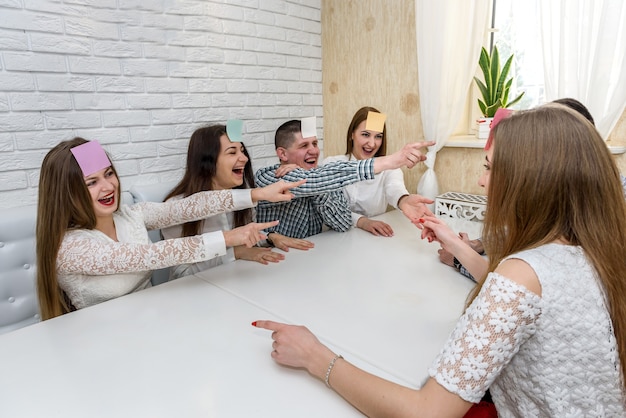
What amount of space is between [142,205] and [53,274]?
1.57ft

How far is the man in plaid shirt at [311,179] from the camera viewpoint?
5.37 feet

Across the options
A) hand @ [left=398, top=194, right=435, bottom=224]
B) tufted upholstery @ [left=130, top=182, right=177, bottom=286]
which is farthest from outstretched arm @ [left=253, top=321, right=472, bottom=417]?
tufted upholstery @ [left=130, top=182, right=177, bottom=286]

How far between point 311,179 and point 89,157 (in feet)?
2.63

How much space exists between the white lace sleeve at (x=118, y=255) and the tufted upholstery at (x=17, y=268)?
46cm

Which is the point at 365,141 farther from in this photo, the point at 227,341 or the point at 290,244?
the point at 227,341

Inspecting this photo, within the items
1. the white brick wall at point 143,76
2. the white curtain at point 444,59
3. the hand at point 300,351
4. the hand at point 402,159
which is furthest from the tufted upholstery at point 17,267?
the white curtain at point 444,59

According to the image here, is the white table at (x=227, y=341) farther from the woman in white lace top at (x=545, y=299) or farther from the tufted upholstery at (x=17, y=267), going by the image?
the tufted upholstery at (x=17, y=267)

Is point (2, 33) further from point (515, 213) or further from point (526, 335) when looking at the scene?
point (526, 335)

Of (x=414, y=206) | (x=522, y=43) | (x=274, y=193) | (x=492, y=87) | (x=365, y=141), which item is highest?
(x=522, y=43)

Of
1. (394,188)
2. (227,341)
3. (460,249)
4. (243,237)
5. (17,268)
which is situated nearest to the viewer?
(227,341)

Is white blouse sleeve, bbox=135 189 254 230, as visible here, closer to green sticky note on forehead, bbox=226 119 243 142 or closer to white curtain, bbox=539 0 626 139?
green sticky note on forehead, bbox=226 119 243 142

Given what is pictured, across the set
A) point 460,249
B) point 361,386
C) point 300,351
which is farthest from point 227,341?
point 460,249

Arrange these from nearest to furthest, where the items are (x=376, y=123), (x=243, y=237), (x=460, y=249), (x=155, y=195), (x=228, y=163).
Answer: (x=460, y=249) < (x=243, y=237) < (x=376, y=123) < (x=228, y=163) < (x=155, y=195)

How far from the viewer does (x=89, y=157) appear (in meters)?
1.37
